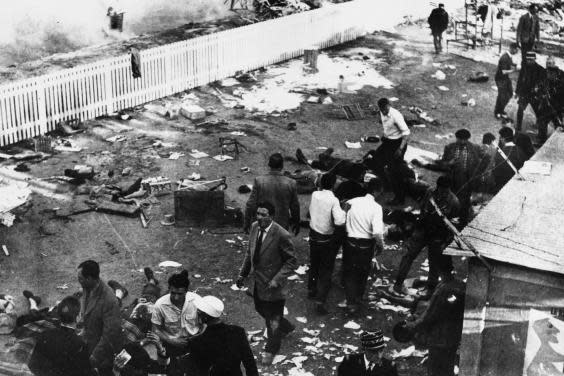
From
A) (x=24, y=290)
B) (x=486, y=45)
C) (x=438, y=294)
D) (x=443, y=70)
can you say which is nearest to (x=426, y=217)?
(x=438, y=294)

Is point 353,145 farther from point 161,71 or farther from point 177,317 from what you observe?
point 177,317

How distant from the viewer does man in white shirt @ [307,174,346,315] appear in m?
9.73

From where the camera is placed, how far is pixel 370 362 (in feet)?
23.3

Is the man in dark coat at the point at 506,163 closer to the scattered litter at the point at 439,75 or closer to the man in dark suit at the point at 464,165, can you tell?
the man in dark suit at the point at 464,165

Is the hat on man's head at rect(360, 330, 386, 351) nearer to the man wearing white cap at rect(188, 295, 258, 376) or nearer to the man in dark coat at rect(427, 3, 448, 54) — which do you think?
the man wearing white cap at rect(188, 295, 258, 376)

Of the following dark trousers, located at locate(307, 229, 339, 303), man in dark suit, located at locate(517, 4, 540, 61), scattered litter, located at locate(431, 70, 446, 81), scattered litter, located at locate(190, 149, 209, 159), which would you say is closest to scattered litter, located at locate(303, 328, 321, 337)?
dark trousers, located at locate(307, 229, 339, 303)

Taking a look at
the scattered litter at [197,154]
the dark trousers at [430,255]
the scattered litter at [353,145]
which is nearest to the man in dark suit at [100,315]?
the dark trousers at [430,255]

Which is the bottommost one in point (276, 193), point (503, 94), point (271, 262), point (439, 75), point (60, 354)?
point (439, 75)

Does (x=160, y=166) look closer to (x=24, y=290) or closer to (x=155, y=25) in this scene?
(x=24, y=290)

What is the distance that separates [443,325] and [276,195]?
2.94m

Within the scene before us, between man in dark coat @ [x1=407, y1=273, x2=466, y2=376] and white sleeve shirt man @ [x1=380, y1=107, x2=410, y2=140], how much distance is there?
536cm

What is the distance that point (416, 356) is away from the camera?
9.19 metres

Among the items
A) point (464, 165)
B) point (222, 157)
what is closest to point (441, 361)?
point (464, 165)

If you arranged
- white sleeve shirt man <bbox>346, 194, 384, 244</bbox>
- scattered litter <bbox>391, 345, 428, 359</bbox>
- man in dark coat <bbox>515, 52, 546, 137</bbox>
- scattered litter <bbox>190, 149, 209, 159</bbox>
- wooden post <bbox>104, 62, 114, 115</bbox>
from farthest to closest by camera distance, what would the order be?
wooden post <bbox>104, 62, 114, 115</bbox> → man in dark coat <bbox>515, 52, 546, 137</bbox> → scattered litter <bbox>190, 149, 209, 159</bbox> → white sleeve shirt man <bbox>346, 194, 384, 244</bbox> → scattered litter <bbox>391, 345, 428, 359</bbox>
